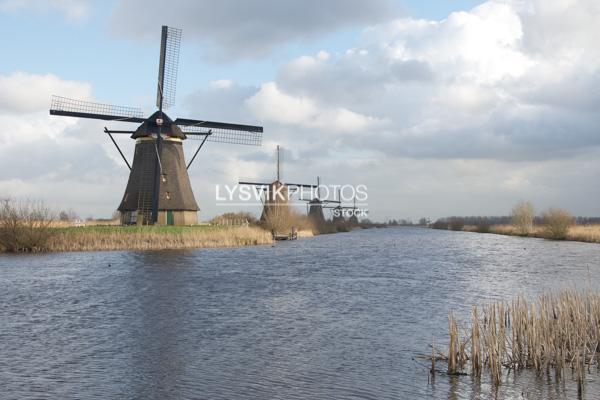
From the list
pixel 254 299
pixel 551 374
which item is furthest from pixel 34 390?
pixel 254 299

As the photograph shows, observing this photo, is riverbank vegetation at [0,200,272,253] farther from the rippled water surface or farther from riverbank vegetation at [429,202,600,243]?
riverbank vegetation at [429,202,600,243]

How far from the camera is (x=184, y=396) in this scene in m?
7.52

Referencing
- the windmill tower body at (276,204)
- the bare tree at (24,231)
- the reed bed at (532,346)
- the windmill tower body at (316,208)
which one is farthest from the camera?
the windmill tower body at (316,208)

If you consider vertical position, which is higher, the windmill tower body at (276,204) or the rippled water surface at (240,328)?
the windmill tower body at (276,204)

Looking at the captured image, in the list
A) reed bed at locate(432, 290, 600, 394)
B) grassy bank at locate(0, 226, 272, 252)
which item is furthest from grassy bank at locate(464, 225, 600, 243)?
reed bed at locate(432, 290, 600, 394)

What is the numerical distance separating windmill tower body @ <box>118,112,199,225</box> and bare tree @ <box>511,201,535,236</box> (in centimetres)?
3689

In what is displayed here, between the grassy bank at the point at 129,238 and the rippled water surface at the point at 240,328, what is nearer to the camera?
the rippled water surface at the point at 240,328

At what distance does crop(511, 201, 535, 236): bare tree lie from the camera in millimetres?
57625

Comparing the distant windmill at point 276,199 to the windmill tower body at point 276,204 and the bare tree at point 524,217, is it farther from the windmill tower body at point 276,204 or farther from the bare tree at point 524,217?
the bare tree at point 524,217

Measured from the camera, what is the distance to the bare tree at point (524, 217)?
57625 millimetres

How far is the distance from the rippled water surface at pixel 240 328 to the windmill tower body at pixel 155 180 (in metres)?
11.2

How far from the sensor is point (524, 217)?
58.2 meters

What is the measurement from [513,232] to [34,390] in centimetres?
5996

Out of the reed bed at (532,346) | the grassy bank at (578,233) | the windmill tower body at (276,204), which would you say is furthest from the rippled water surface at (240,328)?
the windmill tower body at (276,204)
